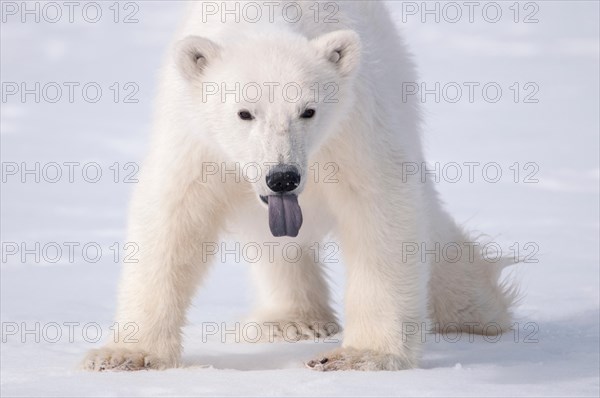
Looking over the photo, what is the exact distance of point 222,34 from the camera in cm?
724

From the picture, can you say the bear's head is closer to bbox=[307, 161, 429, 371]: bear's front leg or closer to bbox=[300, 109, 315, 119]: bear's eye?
bbox=[300, 109, 315, 119]: bear's eye

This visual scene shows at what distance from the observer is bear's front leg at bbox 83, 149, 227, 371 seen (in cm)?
731

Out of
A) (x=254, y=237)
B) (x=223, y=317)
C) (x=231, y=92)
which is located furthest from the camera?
(x=223, y=317)

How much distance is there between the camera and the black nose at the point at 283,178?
6484mm

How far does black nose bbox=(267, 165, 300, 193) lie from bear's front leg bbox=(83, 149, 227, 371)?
0.85 meters

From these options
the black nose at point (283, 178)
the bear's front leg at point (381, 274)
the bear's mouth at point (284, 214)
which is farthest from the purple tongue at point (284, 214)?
the bear's front leg at point (381, 274)

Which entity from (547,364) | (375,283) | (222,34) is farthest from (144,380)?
(547,364)

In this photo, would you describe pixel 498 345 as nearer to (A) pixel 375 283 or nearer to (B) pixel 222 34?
(A) pixel 375 283

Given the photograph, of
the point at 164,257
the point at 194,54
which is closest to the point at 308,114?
the point at 194,54

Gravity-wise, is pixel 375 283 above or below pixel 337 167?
below

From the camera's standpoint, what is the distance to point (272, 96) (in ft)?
21.8

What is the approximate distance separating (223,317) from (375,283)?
2.39 m

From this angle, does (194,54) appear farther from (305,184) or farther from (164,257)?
(164,257)

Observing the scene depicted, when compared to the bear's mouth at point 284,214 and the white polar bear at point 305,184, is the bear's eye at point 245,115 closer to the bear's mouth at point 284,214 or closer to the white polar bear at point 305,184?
the white polar bear at point 305,184
